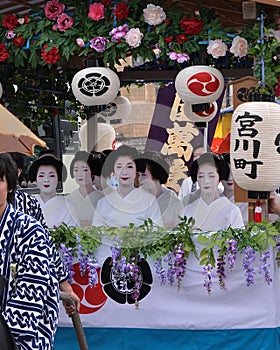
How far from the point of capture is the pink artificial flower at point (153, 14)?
6203 mm

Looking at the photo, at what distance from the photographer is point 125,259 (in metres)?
5.88

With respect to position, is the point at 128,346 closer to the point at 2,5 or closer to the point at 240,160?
the point at 240,160

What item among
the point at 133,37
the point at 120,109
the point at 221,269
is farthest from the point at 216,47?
the point at 120,109

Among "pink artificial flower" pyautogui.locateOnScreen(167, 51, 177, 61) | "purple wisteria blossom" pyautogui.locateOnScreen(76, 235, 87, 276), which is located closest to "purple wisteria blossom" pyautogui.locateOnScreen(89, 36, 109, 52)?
"pink artificial flower" pyautogui.locateOnScreen(167, 51, 177, 61)

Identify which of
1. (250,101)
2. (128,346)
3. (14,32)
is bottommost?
(128,346)

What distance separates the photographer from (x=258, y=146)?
561 cm

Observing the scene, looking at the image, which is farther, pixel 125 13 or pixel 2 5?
pixel 2 5

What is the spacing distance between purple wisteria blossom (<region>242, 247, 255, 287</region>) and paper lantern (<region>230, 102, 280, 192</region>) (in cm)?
49

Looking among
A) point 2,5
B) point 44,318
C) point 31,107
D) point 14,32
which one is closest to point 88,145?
point 31,107

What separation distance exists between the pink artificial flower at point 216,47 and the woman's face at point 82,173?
6.00ft

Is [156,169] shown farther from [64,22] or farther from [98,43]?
[64,22]

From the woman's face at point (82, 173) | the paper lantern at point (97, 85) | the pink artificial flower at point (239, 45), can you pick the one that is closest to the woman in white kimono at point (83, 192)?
the woman's face at point (82, 173)

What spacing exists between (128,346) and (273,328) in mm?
1237

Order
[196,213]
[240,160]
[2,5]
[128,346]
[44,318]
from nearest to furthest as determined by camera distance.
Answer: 1. [44,318]
2. [240,160]
3. [128,346]
4. [196,213]
5. [2,5]
